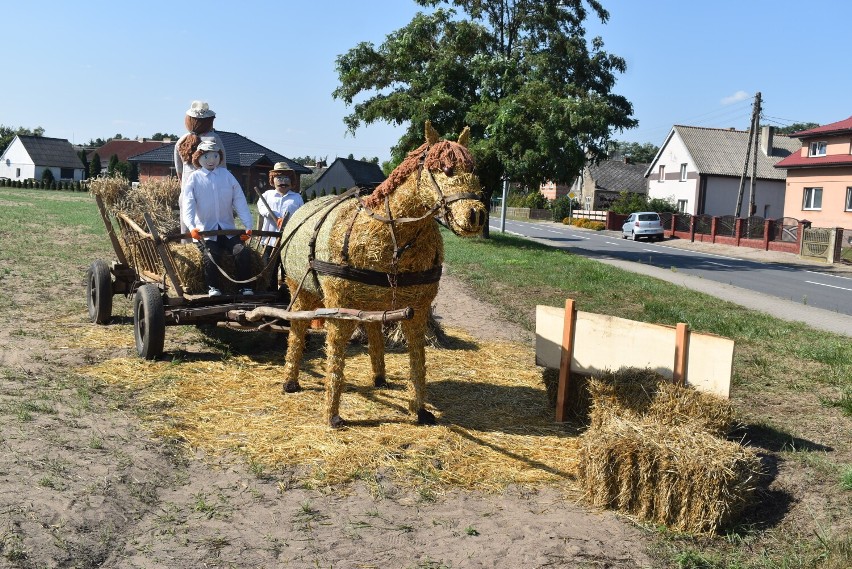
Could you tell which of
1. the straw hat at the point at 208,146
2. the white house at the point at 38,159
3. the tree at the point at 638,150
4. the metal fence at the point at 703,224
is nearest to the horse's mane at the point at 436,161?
the straw hat at the point at 208,146

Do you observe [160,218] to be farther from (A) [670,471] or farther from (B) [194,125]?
(A) [670,471]

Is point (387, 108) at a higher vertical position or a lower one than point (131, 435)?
higher

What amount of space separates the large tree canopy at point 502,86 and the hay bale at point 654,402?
65.8ft

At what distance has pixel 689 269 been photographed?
1000 inches

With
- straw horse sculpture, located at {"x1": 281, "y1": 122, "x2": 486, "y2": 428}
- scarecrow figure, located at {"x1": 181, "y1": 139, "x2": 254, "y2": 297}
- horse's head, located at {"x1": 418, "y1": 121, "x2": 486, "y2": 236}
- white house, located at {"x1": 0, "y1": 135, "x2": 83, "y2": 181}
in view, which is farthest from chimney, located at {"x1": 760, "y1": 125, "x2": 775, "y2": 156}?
white house, located at {"x1": 0, "y1": 135, "x2": 83, "y2": 181}

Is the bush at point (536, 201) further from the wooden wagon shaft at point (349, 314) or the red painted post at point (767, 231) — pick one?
the wooden wagon shaft at point (349, 314)

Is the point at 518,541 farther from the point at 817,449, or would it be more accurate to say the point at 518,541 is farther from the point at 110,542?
the point at 817,449

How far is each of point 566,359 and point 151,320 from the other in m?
4.27

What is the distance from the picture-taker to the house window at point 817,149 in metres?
43.7

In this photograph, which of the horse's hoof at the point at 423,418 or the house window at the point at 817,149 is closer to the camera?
the horse's hoof at the point at 423,418

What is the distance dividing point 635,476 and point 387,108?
86.9 feet

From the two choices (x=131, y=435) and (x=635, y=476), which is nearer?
(x=635, y=476)

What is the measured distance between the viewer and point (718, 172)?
187 ft

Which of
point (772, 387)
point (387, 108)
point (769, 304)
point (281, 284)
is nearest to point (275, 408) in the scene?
point (281, 284)
